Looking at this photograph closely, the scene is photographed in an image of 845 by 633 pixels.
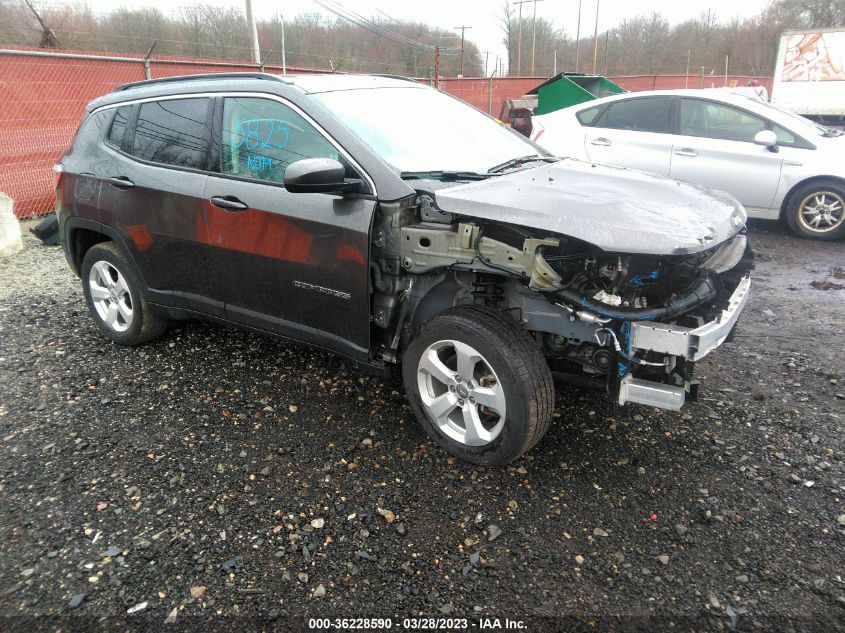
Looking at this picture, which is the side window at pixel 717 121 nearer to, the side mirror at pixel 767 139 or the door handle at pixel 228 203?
the side mirror at pixel 767 139

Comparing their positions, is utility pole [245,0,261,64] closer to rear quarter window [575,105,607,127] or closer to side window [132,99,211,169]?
rear quarter window [575,105,607,127]

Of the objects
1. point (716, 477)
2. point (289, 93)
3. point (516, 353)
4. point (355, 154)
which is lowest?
point (716, 477)

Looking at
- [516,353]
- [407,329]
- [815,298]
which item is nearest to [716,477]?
[516,353]

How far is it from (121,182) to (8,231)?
13.1ft

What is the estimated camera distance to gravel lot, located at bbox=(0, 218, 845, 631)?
224 cm

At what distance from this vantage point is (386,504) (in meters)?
2.77

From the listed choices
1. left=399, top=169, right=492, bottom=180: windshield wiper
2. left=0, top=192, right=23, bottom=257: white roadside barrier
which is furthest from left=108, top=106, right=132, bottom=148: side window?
left=0, top=192, right=23, bottom=257: white roadside barrier

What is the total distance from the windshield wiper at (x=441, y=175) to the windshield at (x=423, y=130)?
0.11 feet

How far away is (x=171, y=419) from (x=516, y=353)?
2056 millimetres

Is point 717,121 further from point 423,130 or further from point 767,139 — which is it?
point 423,130

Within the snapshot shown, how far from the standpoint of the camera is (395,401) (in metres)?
3.63

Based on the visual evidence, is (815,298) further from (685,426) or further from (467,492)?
(467,492)

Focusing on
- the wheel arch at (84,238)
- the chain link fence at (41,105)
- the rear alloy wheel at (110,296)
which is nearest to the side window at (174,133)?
the wheel arch at (84,238)

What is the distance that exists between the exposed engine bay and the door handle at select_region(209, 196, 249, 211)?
2.96 feet
